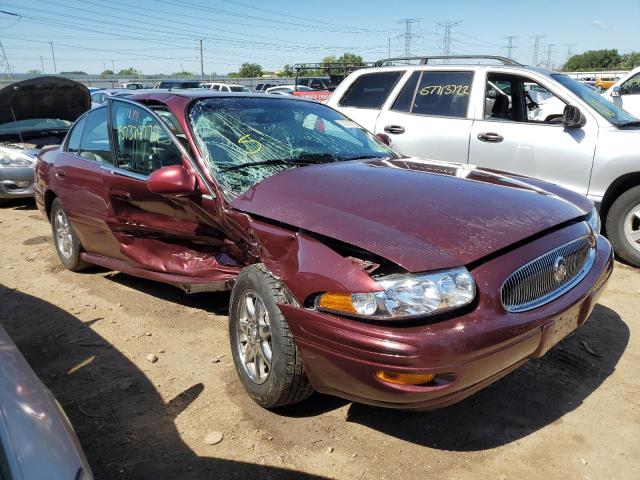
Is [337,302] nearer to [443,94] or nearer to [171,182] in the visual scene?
[171,182]

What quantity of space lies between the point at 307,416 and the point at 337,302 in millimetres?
858

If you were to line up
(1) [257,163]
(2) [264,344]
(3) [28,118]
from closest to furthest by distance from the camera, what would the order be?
(2) [264,344], (1) [257,163], (3) [28,118]

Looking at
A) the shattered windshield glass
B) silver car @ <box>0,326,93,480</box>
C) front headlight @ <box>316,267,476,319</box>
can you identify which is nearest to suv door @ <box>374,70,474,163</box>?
the shattered windshield glass

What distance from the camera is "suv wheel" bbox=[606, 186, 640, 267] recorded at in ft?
15.8

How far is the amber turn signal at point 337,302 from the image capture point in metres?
2.16

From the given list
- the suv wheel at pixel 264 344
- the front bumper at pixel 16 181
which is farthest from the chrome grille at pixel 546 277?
the front bumper at pixel 16 181

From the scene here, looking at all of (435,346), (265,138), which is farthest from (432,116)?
(435,346)

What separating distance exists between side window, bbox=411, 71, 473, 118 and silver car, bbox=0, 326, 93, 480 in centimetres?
507

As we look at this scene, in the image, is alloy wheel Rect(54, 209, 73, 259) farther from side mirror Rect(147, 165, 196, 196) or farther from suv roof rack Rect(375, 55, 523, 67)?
suv roof rack Rect(375, 55, 523, 67)

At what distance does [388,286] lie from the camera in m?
2.12

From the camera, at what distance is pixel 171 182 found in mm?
3102

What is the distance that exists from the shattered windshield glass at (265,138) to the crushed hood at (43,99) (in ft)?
15.8

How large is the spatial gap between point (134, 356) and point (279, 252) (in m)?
1.48

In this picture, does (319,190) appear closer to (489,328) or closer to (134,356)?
(489,328)
